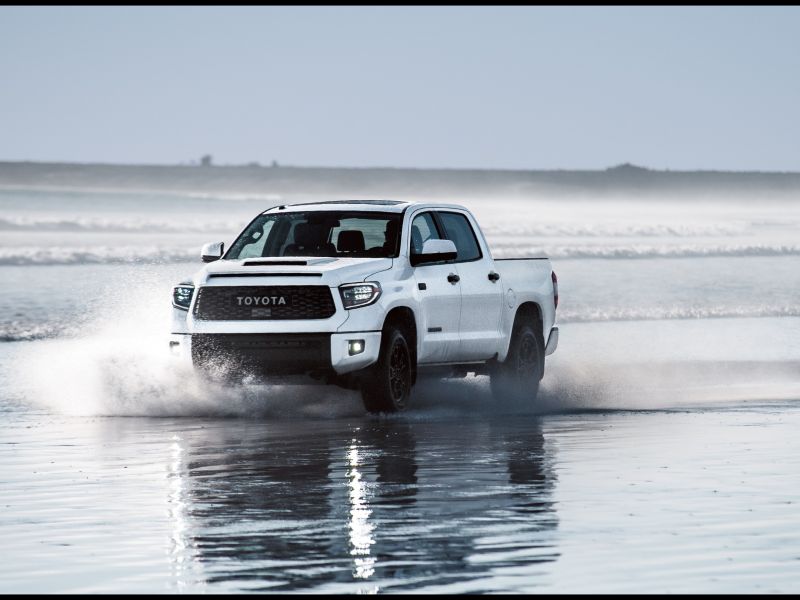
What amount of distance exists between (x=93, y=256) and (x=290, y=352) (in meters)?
34.0

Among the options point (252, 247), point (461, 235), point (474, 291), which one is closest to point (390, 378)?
point (474, 291)

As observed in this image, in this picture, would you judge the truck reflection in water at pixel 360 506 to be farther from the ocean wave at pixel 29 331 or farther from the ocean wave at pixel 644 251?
the ocean wave at pixel 644 251

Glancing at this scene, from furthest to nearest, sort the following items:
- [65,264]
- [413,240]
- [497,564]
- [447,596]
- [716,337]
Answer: [65,264] < [716,337] < [413,240] < [497,564] < [447,596]

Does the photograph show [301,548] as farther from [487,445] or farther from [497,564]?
[487,445]

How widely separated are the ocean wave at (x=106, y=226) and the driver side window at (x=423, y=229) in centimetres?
4605

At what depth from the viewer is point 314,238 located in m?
18.0

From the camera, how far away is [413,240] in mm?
17984

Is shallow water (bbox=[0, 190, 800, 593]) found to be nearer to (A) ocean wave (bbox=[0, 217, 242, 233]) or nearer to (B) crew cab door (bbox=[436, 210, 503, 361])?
(B) crew cab door (bbox=[436, 210, 503, 361])

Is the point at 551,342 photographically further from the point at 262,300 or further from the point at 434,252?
the point at 262,300

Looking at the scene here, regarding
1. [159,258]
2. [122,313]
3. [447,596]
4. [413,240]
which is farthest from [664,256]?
[447,596]

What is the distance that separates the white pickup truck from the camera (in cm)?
1669

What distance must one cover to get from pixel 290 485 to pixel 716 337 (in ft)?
61.0

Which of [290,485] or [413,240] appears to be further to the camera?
[413,240]

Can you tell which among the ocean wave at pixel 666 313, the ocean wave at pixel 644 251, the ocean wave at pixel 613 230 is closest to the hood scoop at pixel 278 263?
the ocean wave at pixel 666 313
